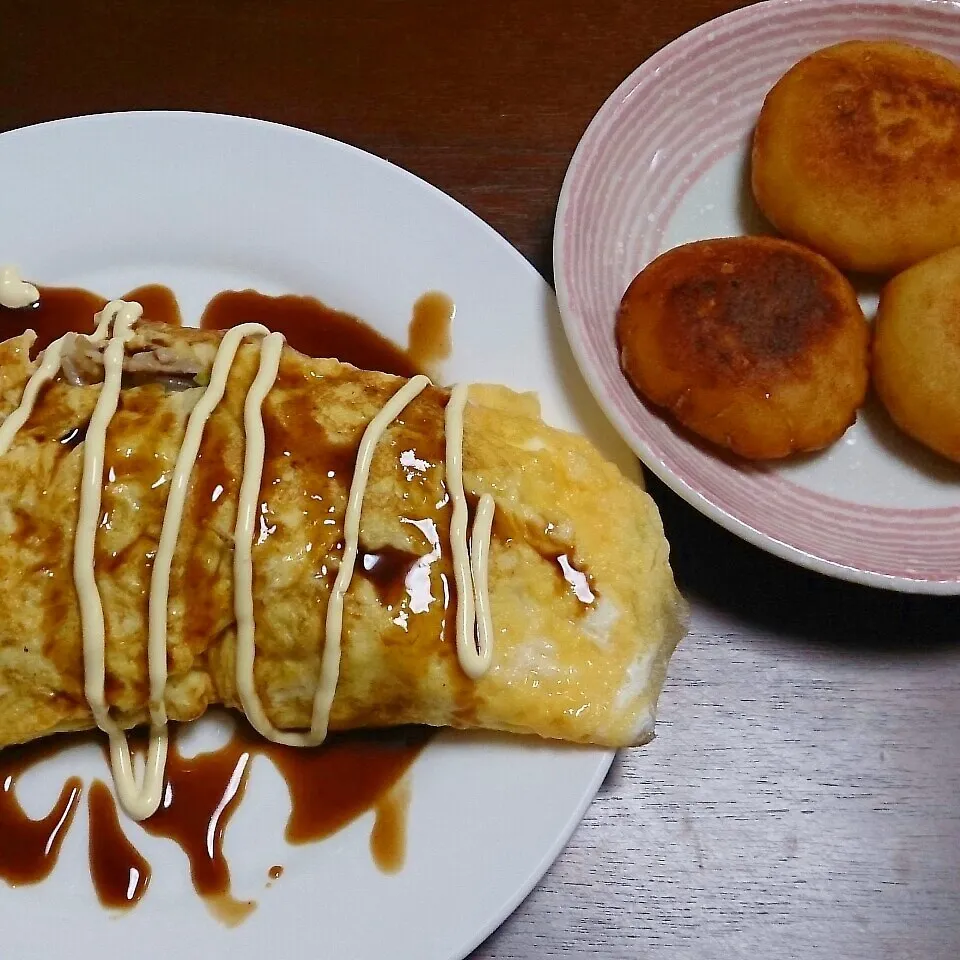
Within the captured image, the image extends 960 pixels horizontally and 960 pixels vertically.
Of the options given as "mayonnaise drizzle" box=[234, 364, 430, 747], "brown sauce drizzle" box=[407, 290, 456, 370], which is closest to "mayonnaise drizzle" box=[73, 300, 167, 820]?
"mayonnaise drizzle" box=[234, 364, 430, 747]

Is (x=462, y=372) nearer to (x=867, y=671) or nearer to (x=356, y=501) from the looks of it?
(x=356, y=501)

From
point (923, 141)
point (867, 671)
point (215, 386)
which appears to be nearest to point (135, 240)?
point (215, 386)

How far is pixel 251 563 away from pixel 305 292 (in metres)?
0.82

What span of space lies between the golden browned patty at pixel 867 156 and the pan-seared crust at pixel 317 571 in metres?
0.83

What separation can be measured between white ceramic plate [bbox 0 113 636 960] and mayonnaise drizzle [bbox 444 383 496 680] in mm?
266

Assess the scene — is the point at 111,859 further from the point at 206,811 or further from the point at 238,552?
the point at 238,552

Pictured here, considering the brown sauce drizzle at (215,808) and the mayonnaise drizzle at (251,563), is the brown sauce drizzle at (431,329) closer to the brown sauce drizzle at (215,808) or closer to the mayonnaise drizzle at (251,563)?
the mayonnaise drizzle at (251,563)

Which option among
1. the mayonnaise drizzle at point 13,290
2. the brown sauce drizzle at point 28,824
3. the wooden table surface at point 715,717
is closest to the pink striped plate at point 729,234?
the wooden table surface at point 715,717

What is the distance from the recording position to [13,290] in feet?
6.70

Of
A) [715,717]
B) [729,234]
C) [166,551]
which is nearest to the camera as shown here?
[166,551]

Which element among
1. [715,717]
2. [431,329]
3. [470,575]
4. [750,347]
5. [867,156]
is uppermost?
[867,156]

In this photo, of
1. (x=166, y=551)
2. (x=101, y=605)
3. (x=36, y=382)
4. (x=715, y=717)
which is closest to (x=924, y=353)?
(x=715, y=717)

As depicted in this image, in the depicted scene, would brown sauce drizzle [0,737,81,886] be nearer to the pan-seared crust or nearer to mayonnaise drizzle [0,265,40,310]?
the pan-seared crust

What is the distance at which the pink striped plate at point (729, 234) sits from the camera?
5.96 ft
